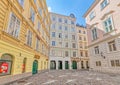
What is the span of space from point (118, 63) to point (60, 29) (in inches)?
898

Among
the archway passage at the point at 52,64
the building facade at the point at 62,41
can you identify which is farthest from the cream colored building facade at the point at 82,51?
the archway passage at the point at 52,64

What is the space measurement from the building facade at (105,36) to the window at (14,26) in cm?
1335

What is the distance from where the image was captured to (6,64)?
654cm

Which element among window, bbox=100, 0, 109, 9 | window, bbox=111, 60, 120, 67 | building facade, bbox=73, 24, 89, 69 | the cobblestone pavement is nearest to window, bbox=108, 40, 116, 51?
window, bbox=111, 60, 120, 67

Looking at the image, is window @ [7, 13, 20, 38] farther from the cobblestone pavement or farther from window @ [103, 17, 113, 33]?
window @ [103, 17, 113, 33]

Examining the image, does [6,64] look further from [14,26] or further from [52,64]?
[52,64]

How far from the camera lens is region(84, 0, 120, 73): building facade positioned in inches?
512

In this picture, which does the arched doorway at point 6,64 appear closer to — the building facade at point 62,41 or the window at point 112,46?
the window at point 112,46

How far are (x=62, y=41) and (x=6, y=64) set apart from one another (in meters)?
24.8

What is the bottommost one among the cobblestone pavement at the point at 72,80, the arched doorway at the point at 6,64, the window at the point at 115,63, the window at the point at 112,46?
the cobblestone pavement at the point at 72,80

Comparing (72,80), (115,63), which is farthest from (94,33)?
(72,80)

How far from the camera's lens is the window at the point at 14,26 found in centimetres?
696

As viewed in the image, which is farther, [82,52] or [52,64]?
[82,52]

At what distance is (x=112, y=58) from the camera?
13.3m
